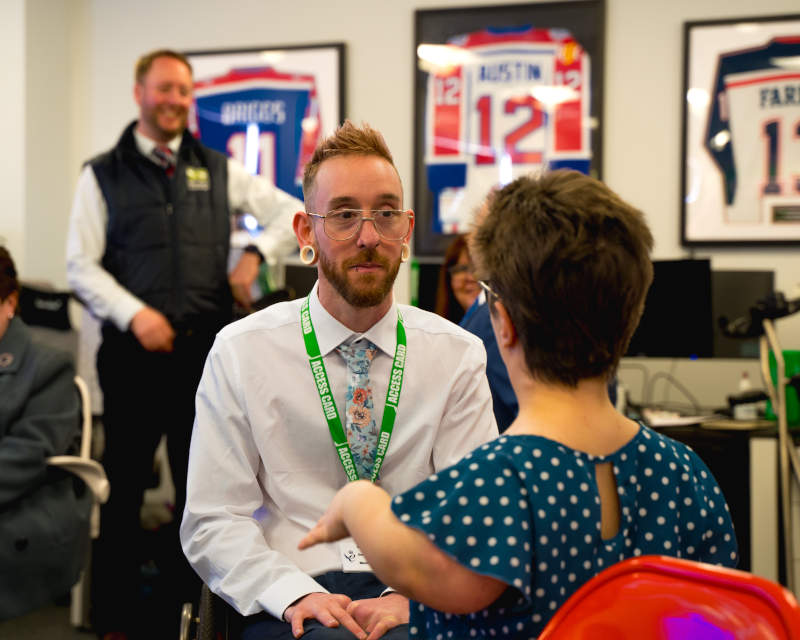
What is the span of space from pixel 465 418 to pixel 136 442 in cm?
178

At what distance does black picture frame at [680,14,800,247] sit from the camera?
3719 millimetres

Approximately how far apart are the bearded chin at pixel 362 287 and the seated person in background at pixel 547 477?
0.60 metres

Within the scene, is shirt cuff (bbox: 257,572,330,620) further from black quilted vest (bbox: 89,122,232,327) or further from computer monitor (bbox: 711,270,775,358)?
computer monitor (bbox: 711,270,775,358)

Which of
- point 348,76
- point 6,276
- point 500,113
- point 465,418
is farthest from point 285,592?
point 348,76

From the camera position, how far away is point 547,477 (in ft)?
2.76

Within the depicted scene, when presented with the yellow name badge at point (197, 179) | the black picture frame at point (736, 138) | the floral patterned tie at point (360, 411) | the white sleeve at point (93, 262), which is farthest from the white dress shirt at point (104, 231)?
the black picture frame at point (736, 138)

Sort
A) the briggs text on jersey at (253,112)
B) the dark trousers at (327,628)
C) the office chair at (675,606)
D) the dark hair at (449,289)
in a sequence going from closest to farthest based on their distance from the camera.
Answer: the office chair at (675,606)
the dark trousers at (327,628)
the dark hair at (449,289)
the briggs text on jersey at (253,112)

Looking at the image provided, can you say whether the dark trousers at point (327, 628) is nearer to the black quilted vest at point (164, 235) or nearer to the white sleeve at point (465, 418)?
the white sleeve at point (465, 418)

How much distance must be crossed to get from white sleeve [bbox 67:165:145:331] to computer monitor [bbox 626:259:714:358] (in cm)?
196

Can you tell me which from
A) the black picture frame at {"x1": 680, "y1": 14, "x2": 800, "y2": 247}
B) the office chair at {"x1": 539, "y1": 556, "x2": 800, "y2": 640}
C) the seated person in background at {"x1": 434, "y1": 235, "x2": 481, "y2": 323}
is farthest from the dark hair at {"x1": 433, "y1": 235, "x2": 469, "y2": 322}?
the office chair at {"x1": 539, "y1": 556, "x2": 800, "y2": 640}

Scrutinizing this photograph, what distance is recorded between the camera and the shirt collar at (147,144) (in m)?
3.07

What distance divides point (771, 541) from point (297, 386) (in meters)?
2.25

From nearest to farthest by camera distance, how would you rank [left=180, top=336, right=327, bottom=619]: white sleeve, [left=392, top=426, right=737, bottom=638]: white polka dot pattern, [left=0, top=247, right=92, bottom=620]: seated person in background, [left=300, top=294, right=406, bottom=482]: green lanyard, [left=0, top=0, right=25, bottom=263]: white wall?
[left=392, top=426, right=737, bottom=638]: white polka dot pattern → [left=180, top=336, right=327, bottom=619]: white sleeve → [left=300, top=294, right=406, bottom=482]: green lanyard → [left=0, top=247, right=92, bottom=620]: seated person in background → [left=0, top=0, right=25, bottom=263]: white wall

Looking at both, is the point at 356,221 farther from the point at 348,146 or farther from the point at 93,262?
the point at 93,262
